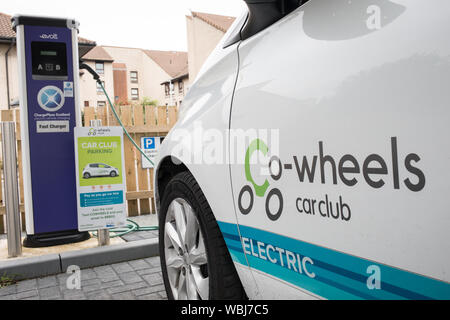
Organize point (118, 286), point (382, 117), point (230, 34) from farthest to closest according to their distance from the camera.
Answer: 1. point (118, 286)
2. point (230, 34)
3. point (382, 117)

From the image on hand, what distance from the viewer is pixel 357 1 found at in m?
1.24

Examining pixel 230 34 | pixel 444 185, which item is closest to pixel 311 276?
pixel 444 185

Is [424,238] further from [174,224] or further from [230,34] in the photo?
[174,224]

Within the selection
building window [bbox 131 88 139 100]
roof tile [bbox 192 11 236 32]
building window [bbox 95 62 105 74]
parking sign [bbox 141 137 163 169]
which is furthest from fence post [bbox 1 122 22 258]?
building window [bbox 131 88 139 100]

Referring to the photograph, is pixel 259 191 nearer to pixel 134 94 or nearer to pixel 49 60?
pixel 49 60

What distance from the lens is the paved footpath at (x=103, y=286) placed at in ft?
10.5

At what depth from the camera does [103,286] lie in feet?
11.2

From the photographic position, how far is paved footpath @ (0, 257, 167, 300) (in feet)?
10.5

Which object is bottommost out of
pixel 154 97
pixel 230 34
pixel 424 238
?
pixel 424 238

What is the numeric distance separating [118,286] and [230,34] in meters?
2.31

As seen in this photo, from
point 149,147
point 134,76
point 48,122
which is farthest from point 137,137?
point 134,76

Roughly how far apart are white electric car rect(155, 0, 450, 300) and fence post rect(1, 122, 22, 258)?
268 centimetres
